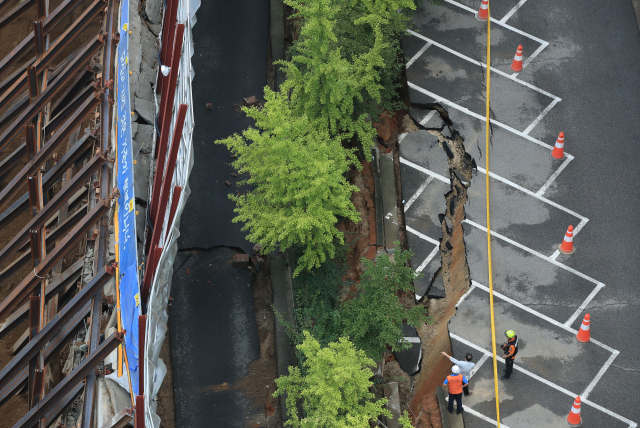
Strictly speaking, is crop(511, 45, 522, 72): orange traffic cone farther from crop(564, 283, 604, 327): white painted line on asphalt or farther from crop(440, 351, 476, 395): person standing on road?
crop(440, 351, 476, 395): person standing on road

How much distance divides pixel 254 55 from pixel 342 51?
483 cm

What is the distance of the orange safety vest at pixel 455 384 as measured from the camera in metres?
14.6

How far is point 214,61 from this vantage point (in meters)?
22.8

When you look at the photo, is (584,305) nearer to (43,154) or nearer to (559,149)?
(559,149)

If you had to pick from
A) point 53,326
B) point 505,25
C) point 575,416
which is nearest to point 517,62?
point 505,25

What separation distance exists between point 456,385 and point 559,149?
Answer: 689 centimetres

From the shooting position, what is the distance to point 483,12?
71.1ft

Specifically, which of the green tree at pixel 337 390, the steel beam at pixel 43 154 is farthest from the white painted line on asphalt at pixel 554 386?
the steel beam at pixel 43 154

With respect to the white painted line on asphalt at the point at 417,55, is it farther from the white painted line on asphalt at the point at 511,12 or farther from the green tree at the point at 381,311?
the green tree at the point at 381,311

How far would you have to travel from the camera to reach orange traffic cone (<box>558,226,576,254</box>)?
1720 centimetres

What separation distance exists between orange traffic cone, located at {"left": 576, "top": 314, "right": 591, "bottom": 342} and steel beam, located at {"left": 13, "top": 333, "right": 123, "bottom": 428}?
8888mm

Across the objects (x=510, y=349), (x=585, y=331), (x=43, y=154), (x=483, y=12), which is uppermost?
(x=483, y=12)

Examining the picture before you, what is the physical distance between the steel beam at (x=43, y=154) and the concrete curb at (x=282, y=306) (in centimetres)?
544

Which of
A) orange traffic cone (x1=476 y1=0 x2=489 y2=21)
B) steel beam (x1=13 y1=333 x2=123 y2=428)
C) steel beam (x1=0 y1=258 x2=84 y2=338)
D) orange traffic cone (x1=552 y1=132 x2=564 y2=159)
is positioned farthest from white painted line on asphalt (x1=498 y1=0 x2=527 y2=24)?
steel beam (x1=13 y1=333 x2=123 y2=428)
